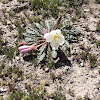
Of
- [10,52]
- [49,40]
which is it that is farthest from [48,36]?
[10,52]

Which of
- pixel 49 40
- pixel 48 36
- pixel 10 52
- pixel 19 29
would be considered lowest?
pixel 10 52

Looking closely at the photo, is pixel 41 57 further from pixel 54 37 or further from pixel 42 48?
pixel 54 37

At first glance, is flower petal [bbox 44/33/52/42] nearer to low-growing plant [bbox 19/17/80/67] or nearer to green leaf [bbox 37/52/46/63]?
low-growing plant [bbox 19/17/80/67]

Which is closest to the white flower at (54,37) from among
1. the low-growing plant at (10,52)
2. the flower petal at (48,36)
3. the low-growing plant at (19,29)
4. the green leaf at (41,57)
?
the flower petal at (48,36)

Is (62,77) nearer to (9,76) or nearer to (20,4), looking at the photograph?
(9,76)

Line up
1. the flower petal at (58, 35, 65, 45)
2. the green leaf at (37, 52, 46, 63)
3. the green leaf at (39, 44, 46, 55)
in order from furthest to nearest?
1. the green leaf at (39, 44, 46, 55)
2. the green leaf at (37, 52, 46, 63)
3. the flower petal at (58, 35, 65, 45)

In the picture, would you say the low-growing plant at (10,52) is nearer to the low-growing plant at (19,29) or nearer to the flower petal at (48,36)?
the low-growing plant at (19,29)

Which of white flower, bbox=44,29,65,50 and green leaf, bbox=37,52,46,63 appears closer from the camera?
white flower, bbox=44,29,65,50

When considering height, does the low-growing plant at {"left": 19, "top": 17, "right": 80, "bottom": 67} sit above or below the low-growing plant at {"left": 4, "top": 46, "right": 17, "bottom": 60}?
above

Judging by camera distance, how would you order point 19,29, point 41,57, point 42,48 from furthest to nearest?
1. point 19,29
2. point 42,48
3. point 41,57

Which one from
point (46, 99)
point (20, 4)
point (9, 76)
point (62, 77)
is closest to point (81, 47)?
point (62, 77)

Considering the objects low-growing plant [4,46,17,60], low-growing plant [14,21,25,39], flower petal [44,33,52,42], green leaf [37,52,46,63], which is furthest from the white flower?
low-growing plant [14,21,25,39]
